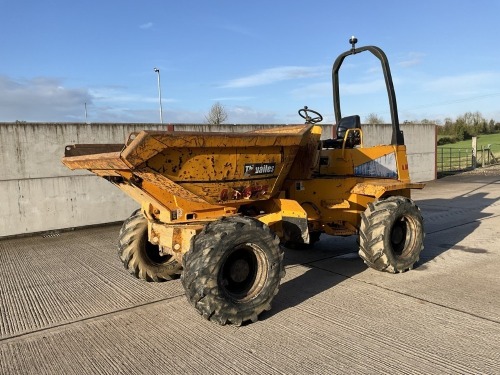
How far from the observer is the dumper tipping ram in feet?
12.3

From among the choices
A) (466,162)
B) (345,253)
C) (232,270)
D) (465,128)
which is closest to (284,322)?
(232,270)

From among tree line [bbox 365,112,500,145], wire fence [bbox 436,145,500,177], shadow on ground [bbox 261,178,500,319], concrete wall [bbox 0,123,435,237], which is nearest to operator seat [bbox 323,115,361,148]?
shadow on ground [bbox 261,178,500,319]

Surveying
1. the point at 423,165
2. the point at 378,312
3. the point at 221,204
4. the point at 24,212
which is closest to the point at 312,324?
the point at 378,312

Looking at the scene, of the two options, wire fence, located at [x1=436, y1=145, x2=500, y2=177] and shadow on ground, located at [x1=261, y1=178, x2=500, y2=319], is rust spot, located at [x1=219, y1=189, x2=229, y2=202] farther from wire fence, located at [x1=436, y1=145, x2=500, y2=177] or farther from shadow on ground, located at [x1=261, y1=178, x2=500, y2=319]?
wire fence, located at [x1=436, y1=145, x2=500, y2=177]

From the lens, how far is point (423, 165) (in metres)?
17.6

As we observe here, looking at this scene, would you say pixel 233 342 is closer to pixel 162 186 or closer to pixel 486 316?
pixel 162 186

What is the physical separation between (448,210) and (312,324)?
25.0ft

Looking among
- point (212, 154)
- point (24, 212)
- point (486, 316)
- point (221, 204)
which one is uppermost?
point (212, 154)

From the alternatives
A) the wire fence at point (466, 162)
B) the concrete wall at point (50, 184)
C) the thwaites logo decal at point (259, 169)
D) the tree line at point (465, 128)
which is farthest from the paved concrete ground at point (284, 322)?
the tree line at point (465, 128)

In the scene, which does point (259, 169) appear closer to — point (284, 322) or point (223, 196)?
point (223, 196)

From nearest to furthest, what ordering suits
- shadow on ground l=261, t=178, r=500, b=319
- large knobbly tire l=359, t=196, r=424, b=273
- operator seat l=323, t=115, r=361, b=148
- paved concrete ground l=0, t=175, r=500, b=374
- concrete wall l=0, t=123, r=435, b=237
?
paved concrete ground l=0, t=175, r=500, b=374 → shadow on ground l=261, t=178, r=500, b=319 → large knobbly tire l=359, t=196, r=424, b=273 → operator seat l=323, t=115, r=361, b=148 → concrete wall l=0, t=123, r=435, b=237

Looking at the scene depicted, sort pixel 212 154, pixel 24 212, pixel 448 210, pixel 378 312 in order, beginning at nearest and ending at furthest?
pixel 212 154
pixel 378 312
pixel 24 212
pixel 448 210

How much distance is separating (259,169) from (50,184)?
6209 mm

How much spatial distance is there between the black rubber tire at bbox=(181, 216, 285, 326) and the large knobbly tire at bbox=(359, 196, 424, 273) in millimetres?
1530
